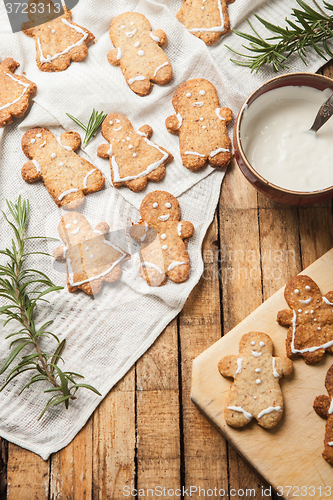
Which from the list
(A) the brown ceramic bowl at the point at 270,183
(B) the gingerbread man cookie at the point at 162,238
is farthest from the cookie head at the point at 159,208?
(A) the brown ceramic bowl at the point at 270,183

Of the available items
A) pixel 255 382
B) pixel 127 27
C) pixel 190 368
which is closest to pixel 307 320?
pixel 255 382

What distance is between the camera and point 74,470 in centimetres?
116

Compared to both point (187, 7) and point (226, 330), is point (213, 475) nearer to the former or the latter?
point (226, 330)

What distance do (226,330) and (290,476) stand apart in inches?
15.9

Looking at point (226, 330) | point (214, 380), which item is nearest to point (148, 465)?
point (214, 380)

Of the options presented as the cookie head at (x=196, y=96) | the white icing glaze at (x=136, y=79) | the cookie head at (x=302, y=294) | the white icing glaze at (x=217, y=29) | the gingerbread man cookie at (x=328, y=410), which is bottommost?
the gingerbread man cookie at (x=328, y=410)

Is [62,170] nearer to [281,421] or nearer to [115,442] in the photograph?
[115,442]

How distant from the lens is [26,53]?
1324mm

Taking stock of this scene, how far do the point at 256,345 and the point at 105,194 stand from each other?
2.05 feet

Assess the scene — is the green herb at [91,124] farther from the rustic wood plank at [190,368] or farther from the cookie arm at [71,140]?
the rustic wood plank at [190,368]

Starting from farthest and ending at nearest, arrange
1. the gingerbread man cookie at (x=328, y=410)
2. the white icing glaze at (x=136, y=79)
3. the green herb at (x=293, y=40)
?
1. the white icing glaze at (x=136, y=79)
2. the green herb at (x=293, y=40)
3. the gingerbread man cookie at (x=328, y=410)

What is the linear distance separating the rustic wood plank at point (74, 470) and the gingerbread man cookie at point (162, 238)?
49cm

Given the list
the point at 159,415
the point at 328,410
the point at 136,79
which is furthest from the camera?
the point at 136,79

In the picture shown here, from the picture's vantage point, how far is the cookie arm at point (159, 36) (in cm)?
128
